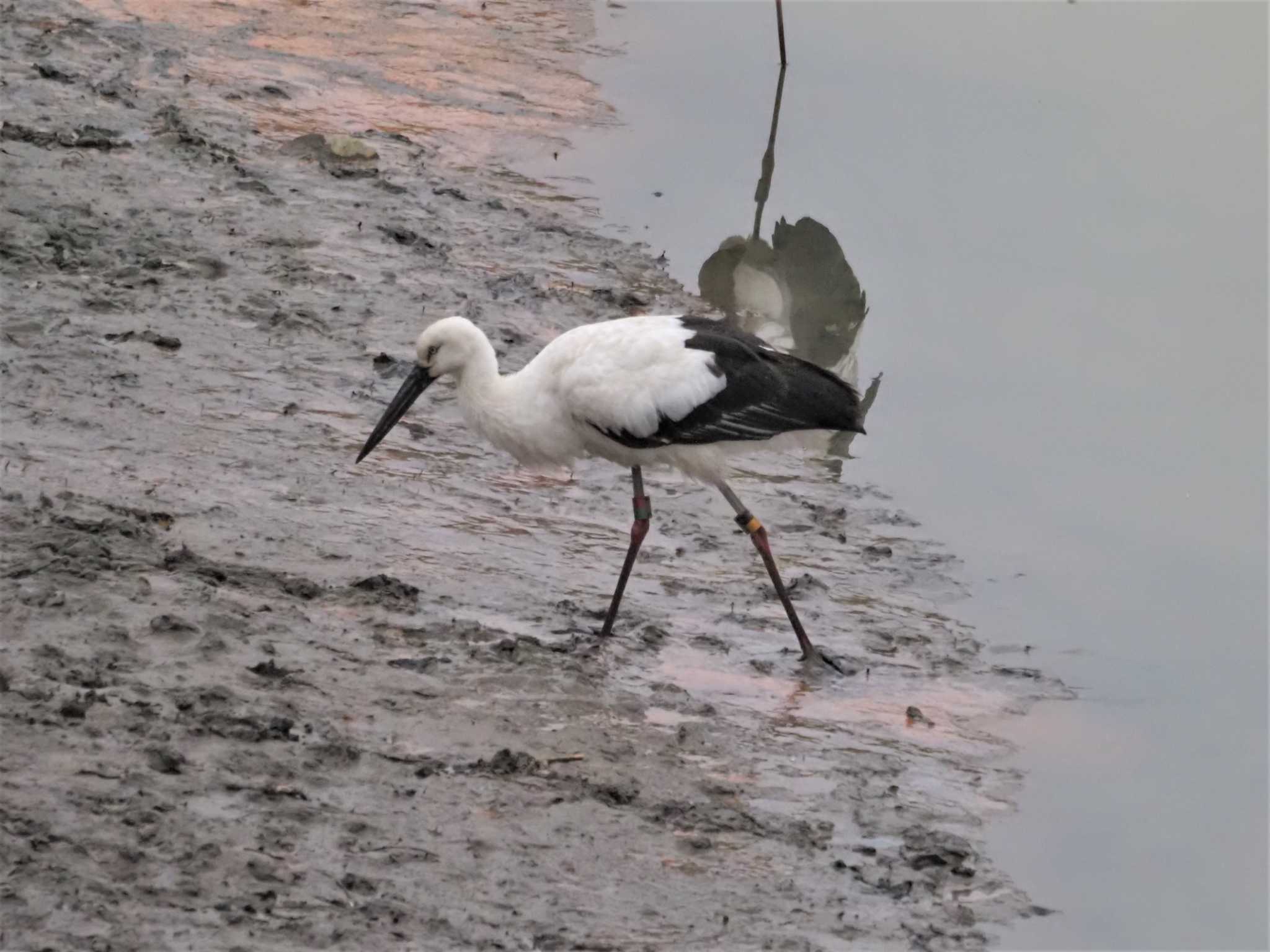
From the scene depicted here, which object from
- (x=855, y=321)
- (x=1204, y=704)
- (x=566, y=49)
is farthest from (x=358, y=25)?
(x=1204, y=704)

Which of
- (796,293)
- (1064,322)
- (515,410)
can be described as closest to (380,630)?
(515,410)

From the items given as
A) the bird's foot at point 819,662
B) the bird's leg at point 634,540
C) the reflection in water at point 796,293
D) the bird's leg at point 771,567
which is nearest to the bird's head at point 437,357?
the bird's leg at point 634,540

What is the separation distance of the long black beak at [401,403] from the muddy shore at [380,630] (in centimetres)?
26

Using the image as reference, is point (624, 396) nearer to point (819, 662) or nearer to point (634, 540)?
point (634, 540)

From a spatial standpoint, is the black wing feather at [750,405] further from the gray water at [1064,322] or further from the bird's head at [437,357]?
the gray water at [1064,322]

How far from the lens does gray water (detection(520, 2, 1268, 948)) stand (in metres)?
6.56

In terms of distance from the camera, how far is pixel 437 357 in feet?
A: 23.8

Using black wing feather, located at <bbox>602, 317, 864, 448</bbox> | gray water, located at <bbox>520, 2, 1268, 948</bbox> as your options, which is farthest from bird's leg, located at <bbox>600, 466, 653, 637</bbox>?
gray water, located at <bbox>520, 2, 1268, 948</bbox>

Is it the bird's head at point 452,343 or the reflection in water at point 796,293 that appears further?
the reflection in water at point 796,293

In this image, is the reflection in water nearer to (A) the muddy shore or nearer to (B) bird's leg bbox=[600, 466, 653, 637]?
(A) the muddy shore

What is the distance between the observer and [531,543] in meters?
7.56

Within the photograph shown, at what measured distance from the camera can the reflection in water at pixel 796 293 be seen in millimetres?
10477

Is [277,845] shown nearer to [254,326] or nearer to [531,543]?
[531,543]

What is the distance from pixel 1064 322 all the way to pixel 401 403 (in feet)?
15.8
